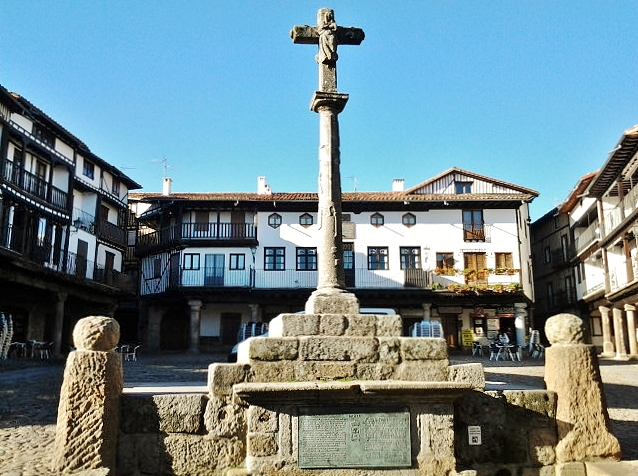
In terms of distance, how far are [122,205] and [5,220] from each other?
11.5m

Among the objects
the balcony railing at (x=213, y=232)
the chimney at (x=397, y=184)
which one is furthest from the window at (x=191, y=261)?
the chimney at (x=397, y=184)

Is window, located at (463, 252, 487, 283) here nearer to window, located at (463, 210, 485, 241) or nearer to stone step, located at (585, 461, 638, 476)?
window, located at (463, 210, 485, 241)

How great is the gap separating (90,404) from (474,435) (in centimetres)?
344

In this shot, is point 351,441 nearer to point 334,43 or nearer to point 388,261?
point 334,43

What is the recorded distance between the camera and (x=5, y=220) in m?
20.8

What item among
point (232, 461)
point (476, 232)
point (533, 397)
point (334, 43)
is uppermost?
point (476, 232)

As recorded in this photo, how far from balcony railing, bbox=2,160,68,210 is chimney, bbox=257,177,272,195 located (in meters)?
11.1

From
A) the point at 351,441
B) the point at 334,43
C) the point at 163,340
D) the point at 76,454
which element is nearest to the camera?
the point at 76,454

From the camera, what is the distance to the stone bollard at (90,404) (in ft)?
15.8

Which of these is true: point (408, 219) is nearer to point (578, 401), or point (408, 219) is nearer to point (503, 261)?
point (503, 261)

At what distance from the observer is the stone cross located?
6.69m

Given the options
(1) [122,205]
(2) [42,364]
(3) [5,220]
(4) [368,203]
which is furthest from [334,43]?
(1) [122,205]

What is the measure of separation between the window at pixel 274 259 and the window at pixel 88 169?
9.55m

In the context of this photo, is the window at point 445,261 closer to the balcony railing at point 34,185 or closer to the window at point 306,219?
the window at point 306,219
